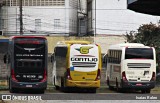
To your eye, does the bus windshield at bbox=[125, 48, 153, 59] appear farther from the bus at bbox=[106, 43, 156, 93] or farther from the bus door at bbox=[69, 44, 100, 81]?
the bus door at bbox=[69, 44, 100, 81]

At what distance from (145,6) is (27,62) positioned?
72.6 feet

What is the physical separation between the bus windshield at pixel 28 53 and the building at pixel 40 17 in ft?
89.3

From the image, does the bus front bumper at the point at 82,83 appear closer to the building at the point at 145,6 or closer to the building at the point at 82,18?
the building at the point at 145,6

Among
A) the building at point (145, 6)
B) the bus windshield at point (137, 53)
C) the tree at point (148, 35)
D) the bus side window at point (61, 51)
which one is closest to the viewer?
the building at point (145, 6)

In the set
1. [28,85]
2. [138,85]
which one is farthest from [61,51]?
[138,85]

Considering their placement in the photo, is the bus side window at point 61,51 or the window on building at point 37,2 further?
the window on building at point 37,2

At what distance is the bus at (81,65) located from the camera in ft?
106

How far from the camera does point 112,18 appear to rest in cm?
6097

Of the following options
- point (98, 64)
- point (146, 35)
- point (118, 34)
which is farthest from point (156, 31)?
point (98, 64)

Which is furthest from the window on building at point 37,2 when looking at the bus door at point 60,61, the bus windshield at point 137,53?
the bus windshield at point 137,53

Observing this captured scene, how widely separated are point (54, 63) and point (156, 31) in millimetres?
17141

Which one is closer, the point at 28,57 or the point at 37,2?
the point at 28,57

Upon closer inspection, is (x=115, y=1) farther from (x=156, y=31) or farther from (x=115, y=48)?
(x=115, y=48)

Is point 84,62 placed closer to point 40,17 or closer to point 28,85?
point 28,85
